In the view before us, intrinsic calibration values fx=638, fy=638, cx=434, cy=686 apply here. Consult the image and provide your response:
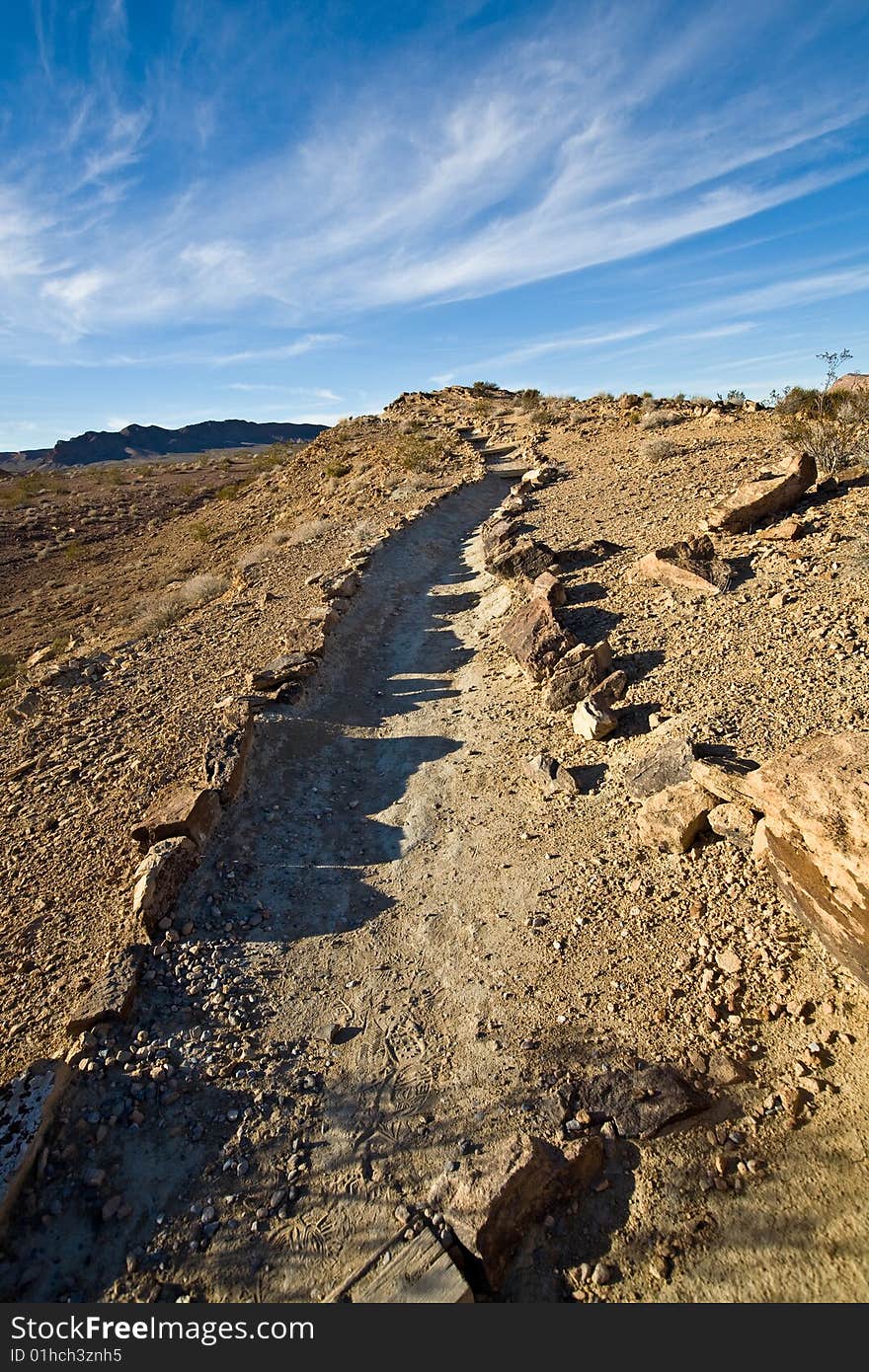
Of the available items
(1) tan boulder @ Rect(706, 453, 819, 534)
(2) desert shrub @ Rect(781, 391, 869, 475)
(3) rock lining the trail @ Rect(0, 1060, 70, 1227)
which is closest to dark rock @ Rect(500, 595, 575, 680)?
(1) tan boulder @ Rect(706, 453, 819, 534)

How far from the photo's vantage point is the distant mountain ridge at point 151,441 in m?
104

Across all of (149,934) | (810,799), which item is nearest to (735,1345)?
(810,799)

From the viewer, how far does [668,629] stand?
828 cm


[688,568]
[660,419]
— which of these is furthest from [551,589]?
[660,419]

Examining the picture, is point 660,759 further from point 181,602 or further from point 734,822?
point 181,602

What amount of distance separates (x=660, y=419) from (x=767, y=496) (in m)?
12.7

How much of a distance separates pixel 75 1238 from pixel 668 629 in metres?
7.90

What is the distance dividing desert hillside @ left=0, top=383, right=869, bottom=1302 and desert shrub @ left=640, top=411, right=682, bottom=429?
37.9 feet

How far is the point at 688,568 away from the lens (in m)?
9.02

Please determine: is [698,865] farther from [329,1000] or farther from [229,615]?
[229,615]

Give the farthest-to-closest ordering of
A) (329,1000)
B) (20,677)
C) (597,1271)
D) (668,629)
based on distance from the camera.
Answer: (20,677)
(668,629)
(329,1000)
(597,1271)

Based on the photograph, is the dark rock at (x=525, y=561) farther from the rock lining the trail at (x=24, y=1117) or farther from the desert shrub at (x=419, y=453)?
the desert shrub at (x=419, y=453)

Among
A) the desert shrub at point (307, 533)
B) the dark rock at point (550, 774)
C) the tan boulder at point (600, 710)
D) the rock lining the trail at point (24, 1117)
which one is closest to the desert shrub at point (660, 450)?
the desert shrub at point (307, 533)

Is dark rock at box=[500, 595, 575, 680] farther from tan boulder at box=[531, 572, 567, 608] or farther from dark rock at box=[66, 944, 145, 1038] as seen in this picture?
dark rock at box=[66, 944, 145, 1038]
